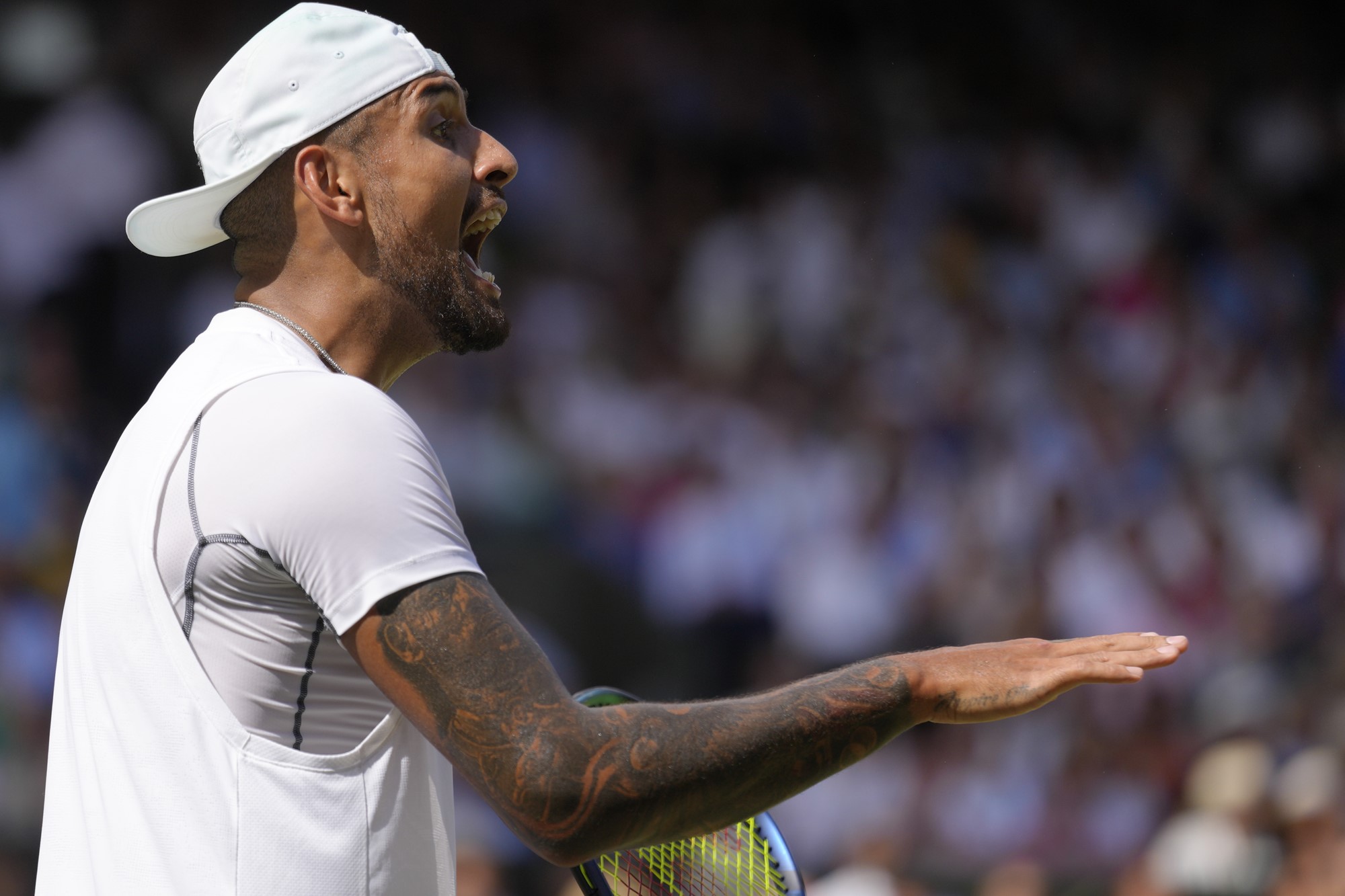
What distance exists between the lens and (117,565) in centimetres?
176

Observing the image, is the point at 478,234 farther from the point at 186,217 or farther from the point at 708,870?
the point at 708,870

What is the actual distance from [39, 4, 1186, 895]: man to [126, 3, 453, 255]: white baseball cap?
0.76 feet

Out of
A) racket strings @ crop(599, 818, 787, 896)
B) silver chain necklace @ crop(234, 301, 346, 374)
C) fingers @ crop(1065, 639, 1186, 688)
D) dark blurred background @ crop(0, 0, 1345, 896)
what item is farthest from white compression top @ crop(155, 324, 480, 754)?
dark blurred background @ crop(0, 0, 1345, 896)

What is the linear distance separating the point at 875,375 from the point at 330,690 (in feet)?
25.1

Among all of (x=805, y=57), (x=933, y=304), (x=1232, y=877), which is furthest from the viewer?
(x=805, y=57)

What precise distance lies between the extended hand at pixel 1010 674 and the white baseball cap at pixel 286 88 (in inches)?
41.0

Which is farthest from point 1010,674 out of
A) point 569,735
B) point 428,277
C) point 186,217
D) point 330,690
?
point 186,217

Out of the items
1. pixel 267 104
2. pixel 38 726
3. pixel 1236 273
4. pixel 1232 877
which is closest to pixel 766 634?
pixel 1232 877

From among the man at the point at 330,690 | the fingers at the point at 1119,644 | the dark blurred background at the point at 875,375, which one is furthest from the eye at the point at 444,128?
the dark blurred background at the point at 875,375

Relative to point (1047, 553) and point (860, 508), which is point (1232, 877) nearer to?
point (1047, 553)

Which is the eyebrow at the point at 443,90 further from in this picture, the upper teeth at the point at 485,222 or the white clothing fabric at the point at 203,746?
the white clothing fabric at the point at 203,746

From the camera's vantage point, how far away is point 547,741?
1610 mm

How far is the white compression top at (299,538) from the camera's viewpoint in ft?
5.36

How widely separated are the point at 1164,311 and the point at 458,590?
8660mm
